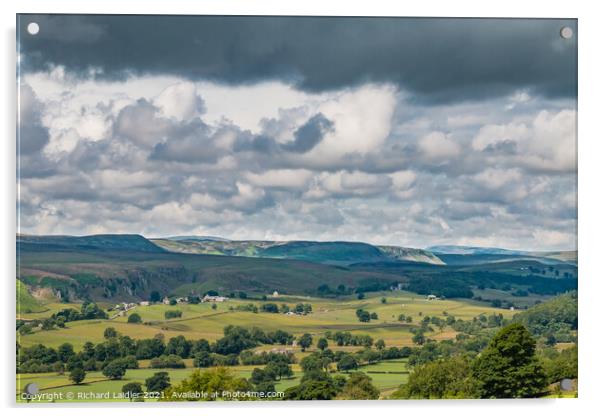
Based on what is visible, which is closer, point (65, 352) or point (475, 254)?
point (65, 352)

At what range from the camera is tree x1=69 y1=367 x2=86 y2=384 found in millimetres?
14031

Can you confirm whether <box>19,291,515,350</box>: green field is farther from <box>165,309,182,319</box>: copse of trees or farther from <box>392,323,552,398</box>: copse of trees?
<box>392,323,552,398</box>: copse of trees

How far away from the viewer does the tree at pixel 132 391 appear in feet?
45.8

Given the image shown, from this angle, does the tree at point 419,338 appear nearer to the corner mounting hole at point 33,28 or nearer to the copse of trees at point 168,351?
the copse of trees at point 168,351

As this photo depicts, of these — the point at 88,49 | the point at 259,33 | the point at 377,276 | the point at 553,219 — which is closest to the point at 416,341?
the point at 377,276

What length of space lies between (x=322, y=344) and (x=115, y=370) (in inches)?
114

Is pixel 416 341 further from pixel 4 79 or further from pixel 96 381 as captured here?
pixel 4 79

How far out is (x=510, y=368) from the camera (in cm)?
1427

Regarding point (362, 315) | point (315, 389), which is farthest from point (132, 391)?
point (362, 315)

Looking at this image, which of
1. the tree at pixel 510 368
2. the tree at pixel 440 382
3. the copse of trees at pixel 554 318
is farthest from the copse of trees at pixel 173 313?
the copse of trees at pixel 554 318

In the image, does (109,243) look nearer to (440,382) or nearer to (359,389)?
(359,389)

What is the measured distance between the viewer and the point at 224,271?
49.4ft

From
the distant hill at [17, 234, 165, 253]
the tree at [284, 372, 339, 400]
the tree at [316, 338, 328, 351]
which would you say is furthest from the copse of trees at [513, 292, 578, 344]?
the distant hill at [17, 234, 165, 253]

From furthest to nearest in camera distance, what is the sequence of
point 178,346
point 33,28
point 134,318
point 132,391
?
point 134,318
point 178,346
point 132,391
point 33,28
